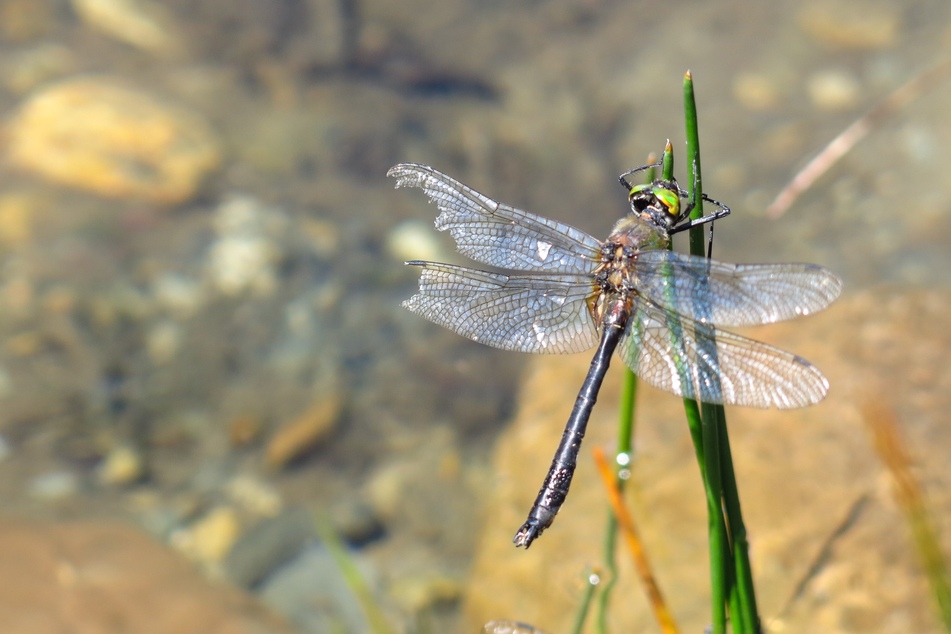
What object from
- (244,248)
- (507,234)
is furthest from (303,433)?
(507,234)

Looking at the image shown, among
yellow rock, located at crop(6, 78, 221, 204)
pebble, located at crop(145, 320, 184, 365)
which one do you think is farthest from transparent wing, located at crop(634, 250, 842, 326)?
yellow rock, located at crop(6, 78, 221, 204)

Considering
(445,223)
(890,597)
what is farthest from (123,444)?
(890,597)

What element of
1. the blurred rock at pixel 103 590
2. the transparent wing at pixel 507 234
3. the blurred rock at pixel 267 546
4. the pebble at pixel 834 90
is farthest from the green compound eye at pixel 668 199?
the pebble at pixel 834 90

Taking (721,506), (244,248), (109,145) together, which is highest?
(109,145)

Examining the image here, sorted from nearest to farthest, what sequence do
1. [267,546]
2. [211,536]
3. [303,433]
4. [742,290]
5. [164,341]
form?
[742,290]
[267,546]
[211,536]
[303,433]
[164,341]

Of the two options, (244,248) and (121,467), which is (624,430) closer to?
(121,467)

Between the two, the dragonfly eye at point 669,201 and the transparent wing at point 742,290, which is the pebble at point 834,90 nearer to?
the dragonfly eye at point 669,201
